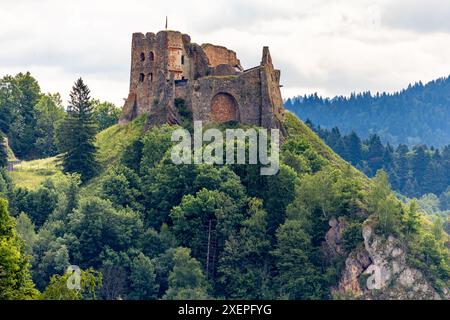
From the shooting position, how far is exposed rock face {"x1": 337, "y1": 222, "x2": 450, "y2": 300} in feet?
268

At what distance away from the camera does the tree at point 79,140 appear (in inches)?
3873

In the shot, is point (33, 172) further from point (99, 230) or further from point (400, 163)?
point (400, 163)

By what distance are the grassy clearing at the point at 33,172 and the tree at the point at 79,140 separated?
5.14 ft

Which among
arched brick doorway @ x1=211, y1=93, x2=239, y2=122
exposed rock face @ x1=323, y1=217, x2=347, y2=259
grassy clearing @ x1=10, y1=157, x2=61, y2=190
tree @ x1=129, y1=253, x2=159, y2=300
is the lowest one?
tree @ x1=129, y1=253, x2=159, y2=300

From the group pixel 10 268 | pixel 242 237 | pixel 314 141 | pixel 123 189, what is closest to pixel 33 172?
pixel 123 189

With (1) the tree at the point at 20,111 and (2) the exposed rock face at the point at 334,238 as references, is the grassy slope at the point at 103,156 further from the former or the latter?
(2) the exposed rock face at the point at 334,238

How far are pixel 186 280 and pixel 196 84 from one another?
18.4 meters

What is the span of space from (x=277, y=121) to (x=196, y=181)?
30.1ft

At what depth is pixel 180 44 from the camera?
319 ft

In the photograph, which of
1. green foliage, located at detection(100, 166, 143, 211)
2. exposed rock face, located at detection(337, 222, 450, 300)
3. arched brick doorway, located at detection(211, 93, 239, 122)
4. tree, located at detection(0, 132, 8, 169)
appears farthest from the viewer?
tree, located at detection(0, 132, 8, 169)

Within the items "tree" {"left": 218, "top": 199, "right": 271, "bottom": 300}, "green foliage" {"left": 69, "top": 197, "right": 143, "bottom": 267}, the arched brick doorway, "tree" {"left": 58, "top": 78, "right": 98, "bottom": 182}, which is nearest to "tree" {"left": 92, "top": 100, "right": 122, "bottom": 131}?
"tree" {"left": 58, "top": 78, "right": 98, "bottom": 182}

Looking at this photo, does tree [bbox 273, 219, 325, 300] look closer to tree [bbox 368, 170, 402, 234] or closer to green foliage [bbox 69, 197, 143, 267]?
tree [bbox 368, 170, 402, 234]

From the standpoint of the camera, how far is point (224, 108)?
9419cm

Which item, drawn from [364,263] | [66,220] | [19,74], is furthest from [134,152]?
[19,74]
